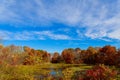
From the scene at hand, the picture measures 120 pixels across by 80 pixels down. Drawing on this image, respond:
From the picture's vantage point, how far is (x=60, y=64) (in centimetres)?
5544

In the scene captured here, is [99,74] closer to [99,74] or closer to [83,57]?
[99,74]

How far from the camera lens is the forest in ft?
34.1

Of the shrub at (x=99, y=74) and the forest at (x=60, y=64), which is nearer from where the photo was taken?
the shrub at (x=99, y=74)

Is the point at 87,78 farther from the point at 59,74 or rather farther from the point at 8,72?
the point at 8,72

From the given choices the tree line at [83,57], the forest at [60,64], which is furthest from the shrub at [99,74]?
the tree line at [83,57]

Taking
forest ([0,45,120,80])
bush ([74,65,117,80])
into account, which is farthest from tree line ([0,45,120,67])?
bush ([74,65,117,80])

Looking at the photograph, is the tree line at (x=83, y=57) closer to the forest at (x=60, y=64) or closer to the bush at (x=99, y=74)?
the forest at (x=60, y=64)

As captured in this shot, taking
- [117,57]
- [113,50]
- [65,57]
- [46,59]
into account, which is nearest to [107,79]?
[117,57]

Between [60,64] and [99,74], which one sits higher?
[60,64]

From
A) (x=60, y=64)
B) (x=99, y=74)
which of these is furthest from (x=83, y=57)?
(x=99, y=74)

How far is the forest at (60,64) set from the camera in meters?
10.4

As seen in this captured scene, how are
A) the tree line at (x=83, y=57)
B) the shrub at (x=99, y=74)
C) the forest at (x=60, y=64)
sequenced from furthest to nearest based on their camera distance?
the tree line at (x=83, y=57), the forest at (x=60, y=64), the shrub at (x=99, y=74)

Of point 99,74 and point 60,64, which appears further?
point 60,64

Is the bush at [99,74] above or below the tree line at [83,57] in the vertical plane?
below
